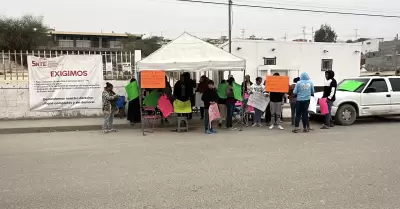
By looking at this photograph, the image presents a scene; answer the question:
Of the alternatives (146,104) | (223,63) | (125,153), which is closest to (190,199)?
(125,153)

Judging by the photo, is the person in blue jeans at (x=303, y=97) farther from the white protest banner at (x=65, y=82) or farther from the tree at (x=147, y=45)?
the tree at (x=147, y=45)

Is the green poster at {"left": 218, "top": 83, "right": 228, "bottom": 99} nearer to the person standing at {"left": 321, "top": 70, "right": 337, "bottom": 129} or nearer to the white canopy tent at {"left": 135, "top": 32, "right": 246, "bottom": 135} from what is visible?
the white canopy tent at {"left": 135, "top": 32, "right": 246, "bottom": 135}

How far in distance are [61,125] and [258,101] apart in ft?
21.2

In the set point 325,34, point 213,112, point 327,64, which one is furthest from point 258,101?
point 325,34

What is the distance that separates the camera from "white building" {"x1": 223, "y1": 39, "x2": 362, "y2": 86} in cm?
2255

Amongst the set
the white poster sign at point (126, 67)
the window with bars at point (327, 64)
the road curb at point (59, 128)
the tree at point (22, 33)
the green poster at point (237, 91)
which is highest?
the tree at point (22, 33)

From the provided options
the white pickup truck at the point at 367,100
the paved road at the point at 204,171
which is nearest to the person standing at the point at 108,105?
the paved road at the point at 204,171

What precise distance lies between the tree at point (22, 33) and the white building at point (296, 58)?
82.7 feet

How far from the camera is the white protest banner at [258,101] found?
10.6m

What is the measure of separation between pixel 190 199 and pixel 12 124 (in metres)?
9.02

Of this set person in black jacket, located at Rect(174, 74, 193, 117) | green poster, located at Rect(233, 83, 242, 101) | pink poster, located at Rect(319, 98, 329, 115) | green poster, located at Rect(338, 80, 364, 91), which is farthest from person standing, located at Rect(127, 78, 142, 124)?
green poster, located at Rect(338, 80, 364, 91)

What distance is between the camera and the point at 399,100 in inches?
447

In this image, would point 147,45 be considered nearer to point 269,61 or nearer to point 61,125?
point 269,61

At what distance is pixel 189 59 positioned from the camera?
391 inches
